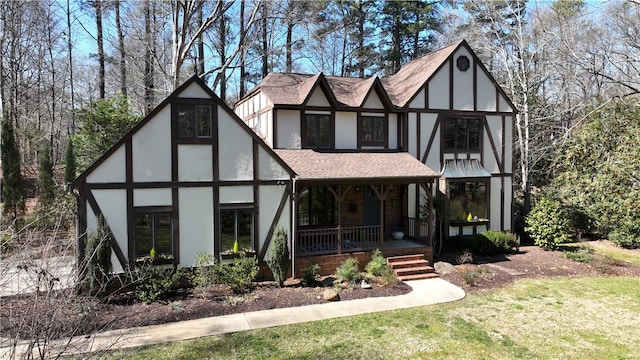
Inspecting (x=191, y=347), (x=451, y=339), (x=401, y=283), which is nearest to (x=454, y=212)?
(x=401, y=283)

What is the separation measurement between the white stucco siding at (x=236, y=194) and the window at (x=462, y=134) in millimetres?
9775

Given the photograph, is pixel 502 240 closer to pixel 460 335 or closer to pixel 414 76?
pixel 414 76

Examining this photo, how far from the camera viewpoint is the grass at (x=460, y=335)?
8141 millimetres

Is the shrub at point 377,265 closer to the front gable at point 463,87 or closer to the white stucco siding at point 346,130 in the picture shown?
the white stucco siding at point 346,130

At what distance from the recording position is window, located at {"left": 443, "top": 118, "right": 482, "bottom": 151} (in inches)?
708

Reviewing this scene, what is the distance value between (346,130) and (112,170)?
9.28 m

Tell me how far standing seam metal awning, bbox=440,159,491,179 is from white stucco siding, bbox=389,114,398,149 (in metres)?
2.49

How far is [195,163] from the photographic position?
12.2m

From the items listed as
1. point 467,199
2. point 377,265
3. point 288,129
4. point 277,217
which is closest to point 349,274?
point 377,265

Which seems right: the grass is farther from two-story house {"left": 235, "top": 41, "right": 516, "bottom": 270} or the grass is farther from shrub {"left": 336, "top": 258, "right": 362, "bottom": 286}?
two-story house {"left": 235, "top": 41, "right": 516, "bottom": 270}

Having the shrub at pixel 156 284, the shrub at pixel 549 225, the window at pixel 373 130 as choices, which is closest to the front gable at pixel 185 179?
the shrub at pixel 156 284

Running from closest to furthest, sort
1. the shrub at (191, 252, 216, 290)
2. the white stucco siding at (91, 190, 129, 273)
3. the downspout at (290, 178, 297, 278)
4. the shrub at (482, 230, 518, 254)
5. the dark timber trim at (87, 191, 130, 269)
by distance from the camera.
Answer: the dark timber trim at (87, 191, 130, 269) < the white stucco siding at (91, 190, 129, 273) < the shrub at (191, 252, 216, 290) < the downspout at (290, 178, 297, 278) < the shrub at (482, 230, 518, 254)

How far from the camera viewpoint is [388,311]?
1072cm

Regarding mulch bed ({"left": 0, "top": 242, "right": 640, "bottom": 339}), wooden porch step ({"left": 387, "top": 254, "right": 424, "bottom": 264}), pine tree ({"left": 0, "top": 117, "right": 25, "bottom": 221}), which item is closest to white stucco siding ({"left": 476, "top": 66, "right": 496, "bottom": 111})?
mulch bed ({"left": 0, "top": 242, "right": 640, "bottom": 339})
